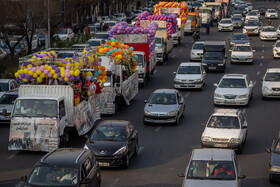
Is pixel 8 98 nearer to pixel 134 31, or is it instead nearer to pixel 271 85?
pixel 134 31

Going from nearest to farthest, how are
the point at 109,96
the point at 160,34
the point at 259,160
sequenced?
the point at 259,160 → the point at 109,96 → the point at 160,34

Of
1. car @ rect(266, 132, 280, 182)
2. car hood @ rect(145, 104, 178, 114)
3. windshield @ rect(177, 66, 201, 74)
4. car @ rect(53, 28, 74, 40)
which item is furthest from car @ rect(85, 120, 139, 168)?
car @ rect(53, 28, 74, 40)

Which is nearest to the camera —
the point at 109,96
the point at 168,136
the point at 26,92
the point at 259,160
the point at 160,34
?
the point at 259,160

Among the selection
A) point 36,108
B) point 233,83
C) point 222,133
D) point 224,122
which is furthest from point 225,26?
point 36,108

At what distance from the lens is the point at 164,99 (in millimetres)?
30359

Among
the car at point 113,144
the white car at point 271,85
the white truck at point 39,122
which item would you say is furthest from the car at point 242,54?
the car at point 113,144

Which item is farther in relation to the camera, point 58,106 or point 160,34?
point 160,34

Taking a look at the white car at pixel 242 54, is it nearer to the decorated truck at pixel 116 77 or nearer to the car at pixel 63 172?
the decorated truck at pixel 116 77

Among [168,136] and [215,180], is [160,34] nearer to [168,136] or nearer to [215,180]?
[168,136]

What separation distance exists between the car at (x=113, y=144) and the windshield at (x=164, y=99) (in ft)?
20.8

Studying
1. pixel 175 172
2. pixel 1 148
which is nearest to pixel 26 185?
pixel 175 172

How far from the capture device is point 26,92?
2559 centimetres

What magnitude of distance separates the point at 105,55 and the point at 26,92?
8.21 metres

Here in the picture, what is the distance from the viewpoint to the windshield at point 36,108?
78.8ft
